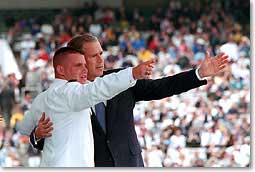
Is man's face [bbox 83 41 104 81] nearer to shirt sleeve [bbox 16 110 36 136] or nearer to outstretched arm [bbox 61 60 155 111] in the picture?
shirt sleeve [bbox 16 110 36 136]

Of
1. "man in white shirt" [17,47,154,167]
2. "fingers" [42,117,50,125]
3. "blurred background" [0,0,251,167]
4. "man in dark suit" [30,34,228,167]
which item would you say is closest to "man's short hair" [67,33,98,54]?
"man in dark suit" [30,34,228,167]

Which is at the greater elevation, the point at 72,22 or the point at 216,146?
the point at 72,22

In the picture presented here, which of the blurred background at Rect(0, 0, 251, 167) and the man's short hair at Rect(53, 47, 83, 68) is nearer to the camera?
the man's short hair at Rect(53, 47, 83, 68)

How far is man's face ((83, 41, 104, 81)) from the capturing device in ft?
7.74

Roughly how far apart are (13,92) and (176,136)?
2.75m

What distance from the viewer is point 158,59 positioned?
12070 mm

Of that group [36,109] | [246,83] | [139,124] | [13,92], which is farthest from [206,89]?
[36,109]

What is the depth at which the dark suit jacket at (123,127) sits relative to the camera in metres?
2.36

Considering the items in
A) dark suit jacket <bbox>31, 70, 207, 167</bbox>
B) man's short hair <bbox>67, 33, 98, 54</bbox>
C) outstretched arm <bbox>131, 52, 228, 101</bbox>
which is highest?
man's short hair <bbox>67, 33, 98, 54</bbox>

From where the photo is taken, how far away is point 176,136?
9867 mm

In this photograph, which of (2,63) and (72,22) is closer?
(2,63)

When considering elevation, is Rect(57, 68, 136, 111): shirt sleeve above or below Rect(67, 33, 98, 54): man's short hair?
below

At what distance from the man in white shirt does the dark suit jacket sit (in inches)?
8.7

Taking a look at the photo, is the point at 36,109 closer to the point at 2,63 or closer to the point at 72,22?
the point at 2,63
